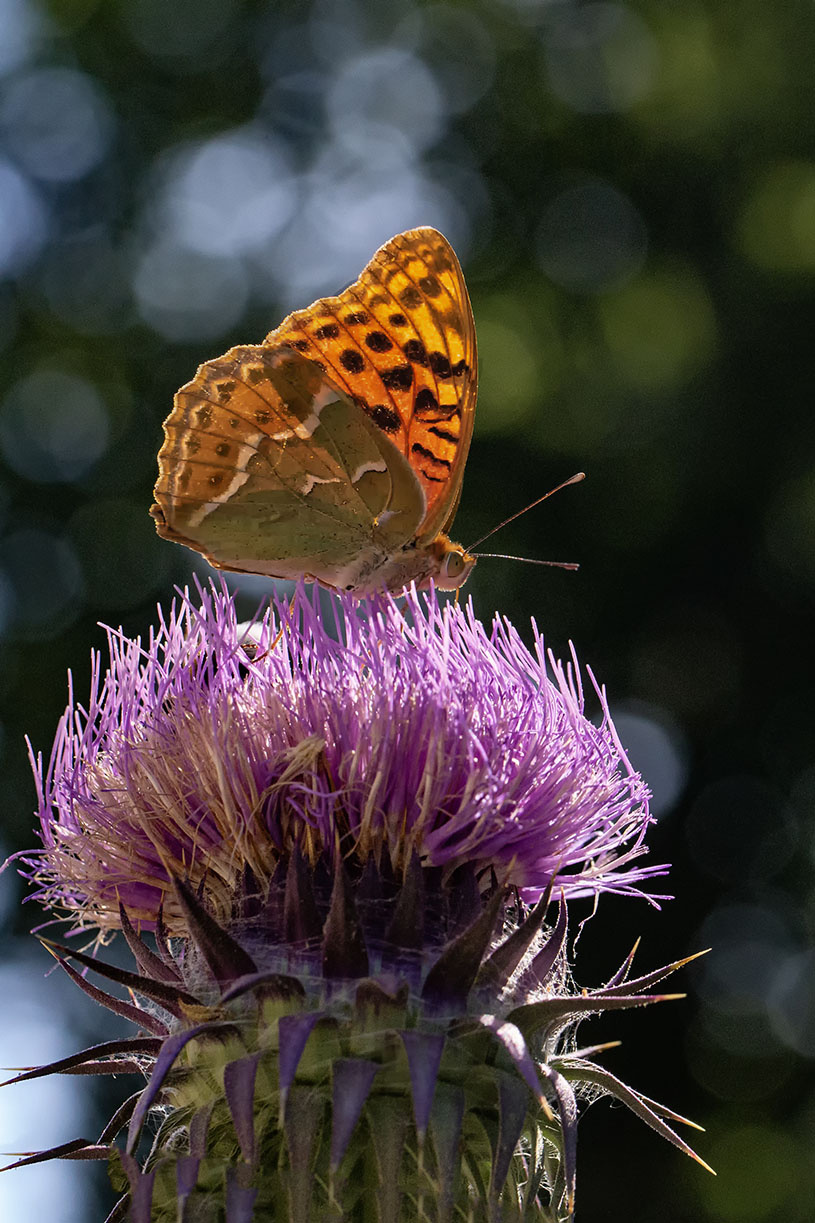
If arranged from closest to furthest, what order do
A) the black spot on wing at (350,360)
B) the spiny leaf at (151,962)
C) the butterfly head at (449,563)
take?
the spiny leaf at (151,962)
the butterfly head at (449,563)
the black spot on wing at (350,360)

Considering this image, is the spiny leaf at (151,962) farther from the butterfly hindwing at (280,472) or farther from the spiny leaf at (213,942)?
the butterfly hindwing at (280,472)

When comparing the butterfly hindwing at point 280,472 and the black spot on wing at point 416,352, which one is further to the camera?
the black spot on wing at point 416,352

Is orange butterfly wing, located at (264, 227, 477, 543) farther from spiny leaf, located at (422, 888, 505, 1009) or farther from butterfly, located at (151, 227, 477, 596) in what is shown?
spiny leaf, located at (422, 888, 505, 1009)

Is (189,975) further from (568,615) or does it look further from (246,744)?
(568,615)

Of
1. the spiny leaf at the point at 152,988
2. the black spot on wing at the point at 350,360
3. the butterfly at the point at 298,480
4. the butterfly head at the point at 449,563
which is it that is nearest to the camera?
the spiny leaf at the point at 152,988

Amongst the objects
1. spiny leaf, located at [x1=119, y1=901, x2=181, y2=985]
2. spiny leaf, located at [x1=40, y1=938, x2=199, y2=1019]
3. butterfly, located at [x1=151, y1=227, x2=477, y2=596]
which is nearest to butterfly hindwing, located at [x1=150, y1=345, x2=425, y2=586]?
butterfly, located at [x1=151, y1=227, x2=477, y2=596]

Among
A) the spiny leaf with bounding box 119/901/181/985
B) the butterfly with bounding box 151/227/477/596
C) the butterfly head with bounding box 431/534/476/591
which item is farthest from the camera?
the butterfly head with bounding box 431/534/476/591

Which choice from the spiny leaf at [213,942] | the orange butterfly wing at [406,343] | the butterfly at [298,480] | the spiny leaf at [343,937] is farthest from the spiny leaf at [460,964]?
the orange butterfly wing at [406,343]
